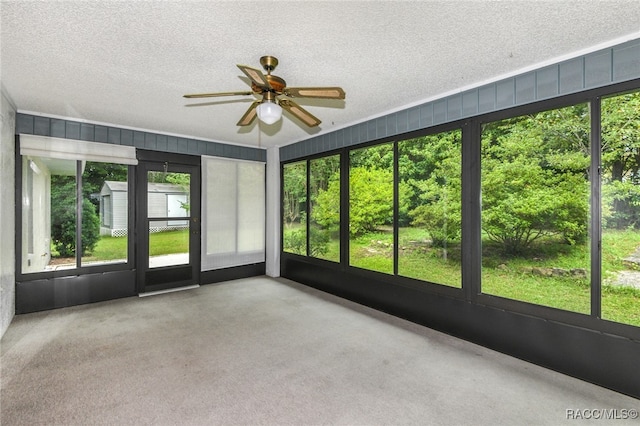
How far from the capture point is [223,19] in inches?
78.0

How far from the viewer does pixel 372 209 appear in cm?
823

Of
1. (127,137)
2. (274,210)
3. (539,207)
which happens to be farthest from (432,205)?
(127,137)

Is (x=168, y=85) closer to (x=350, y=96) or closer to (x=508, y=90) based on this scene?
(x=350, y=96)

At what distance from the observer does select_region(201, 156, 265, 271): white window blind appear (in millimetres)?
5500

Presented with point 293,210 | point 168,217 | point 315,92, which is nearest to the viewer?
point 315,92

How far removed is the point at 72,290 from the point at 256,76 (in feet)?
14.7

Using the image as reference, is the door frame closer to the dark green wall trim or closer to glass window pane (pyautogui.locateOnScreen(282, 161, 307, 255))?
the dark green wall trim

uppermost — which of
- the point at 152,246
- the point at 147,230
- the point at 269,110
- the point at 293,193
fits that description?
the point at 269,110

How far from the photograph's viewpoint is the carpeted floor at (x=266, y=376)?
1996 mm

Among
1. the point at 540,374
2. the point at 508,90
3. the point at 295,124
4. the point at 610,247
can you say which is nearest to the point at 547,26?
the point at 508,90

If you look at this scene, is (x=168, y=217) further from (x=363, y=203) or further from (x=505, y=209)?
(x=505, y=209)

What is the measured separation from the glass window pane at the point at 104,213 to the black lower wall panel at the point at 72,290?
0.84ft

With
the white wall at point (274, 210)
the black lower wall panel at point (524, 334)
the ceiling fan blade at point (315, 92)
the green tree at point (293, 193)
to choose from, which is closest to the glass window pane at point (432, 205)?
the green tree at point (293, 193)

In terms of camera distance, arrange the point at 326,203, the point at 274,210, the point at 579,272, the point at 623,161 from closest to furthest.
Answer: the point at 623,161
the point at 579,272
the point at 274,210
the point at 326,203
